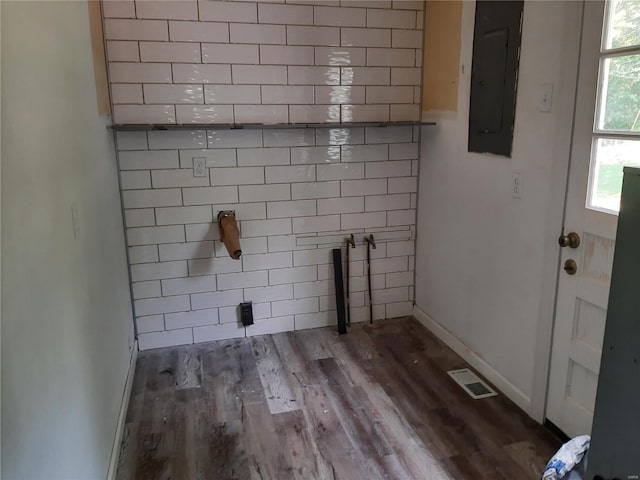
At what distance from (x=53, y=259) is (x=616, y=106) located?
6.51 feet

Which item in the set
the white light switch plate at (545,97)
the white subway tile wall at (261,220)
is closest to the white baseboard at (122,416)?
the white subway tile wall at (261,220)

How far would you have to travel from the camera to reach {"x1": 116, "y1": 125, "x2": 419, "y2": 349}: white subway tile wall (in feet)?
9.73

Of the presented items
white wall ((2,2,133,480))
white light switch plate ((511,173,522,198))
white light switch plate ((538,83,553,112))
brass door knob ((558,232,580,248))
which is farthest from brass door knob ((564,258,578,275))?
white wall ((2,2,133,480))

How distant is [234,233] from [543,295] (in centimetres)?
166

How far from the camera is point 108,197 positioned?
2.48 m

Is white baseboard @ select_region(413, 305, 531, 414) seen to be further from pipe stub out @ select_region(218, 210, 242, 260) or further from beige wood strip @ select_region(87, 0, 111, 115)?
beige wood strip @ select_region(87, 0, 111, 115)

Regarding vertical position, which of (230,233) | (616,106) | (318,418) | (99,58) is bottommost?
(318,418)

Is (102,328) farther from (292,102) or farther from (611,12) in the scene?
(611,12)

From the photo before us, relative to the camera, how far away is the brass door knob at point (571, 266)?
2.10 m

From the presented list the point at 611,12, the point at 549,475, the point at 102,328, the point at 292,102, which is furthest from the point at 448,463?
the point at 292,102

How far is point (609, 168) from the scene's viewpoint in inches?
75.3

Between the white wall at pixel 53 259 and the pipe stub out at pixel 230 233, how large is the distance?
72cm

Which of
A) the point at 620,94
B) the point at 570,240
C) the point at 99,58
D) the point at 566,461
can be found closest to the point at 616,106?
the point at 620,94

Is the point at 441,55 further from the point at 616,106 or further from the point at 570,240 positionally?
the point at 570,240
